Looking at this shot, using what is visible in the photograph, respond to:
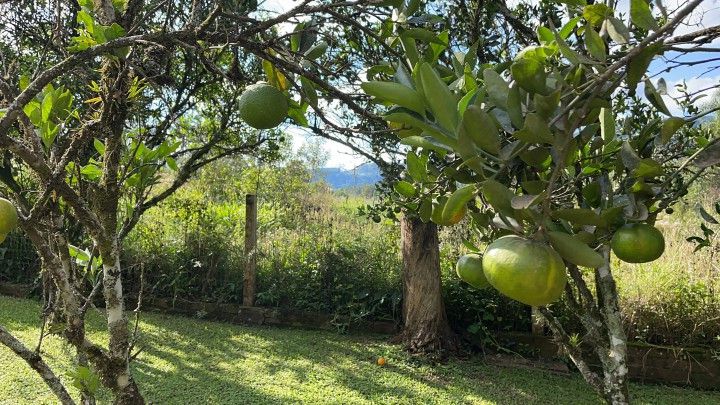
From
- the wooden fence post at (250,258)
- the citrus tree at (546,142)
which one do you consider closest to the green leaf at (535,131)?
the citrus tree at (546,142)

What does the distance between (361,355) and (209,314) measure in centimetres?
183

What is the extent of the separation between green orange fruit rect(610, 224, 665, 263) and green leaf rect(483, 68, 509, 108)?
27cm

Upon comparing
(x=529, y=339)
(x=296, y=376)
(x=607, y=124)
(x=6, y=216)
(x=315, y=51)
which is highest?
(x=315, y=51)

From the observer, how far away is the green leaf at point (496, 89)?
592mm

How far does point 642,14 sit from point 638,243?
11.3 inches

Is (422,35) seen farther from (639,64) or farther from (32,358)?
(32,358)

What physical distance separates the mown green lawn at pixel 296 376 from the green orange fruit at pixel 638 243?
2994 millimetres

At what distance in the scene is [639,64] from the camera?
59cm

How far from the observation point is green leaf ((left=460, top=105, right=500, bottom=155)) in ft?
1.70

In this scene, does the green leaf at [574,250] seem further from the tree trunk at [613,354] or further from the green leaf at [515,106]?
the tree trunk at [613,354]

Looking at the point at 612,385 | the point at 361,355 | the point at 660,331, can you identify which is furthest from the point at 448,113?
the point at 660,331

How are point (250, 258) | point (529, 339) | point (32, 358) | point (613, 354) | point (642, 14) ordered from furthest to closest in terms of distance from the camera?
point (250, 258) < point (529, 339) < point (613, 354) < point (32, 358) < point (642, 14)

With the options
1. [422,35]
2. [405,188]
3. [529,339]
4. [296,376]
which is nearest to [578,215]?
[405,188]

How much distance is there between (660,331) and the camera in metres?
4.12
